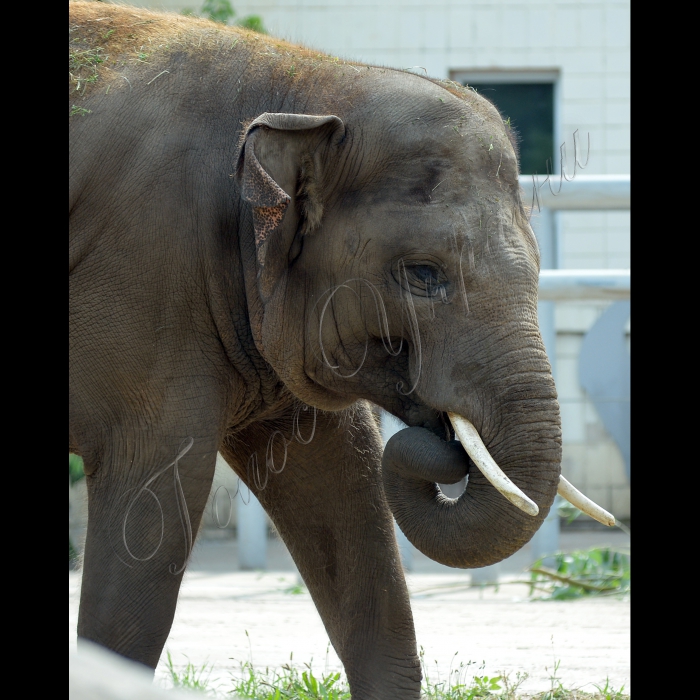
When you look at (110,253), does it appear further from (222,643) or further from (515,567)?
(515,567)

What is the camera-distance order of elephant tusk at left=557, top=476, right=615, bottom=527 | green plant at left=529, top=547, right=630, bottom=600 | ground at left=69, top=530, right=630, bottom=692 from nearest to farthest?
elephant tusk at left=557, top=476, right=615, bottom=527 → ground at left=69, top=530, right=630, bottom=692 → green plant at left=529, top=547, right=630, bottom=600

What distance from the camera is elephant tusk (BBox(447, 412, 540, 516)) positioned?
2703 millimetres

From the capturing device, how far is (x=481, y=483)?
2.86 metres

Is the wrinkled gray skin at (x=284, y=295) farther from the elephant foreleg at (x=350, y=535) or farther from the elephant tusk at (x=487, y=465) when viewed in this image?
the elephant foreleg at (x=350, y=535)

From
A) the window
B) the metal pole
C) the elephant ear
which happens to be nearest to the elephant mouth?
the elephant ear

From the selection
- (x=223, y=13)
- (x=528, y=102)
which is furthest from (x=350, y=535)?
(x=528, y=102)

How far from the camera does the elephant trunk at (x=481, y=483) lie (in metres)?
2.84

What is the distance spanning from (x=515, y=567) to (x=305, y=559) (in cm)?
448

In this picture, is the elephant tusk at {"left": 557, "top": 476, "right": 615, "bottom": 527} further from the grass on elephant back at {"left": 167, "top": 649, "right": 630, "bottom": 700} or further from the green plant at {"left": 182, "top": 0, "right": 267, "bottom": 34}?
the green plant at {"left": 182, "top": 0, "right": 267, "bottom": 34}

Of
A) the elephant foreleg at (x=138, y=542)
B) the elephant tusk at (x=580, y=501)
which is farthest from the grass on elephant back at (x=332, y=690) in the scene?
the elephant tusk at (x=580, y=501)
